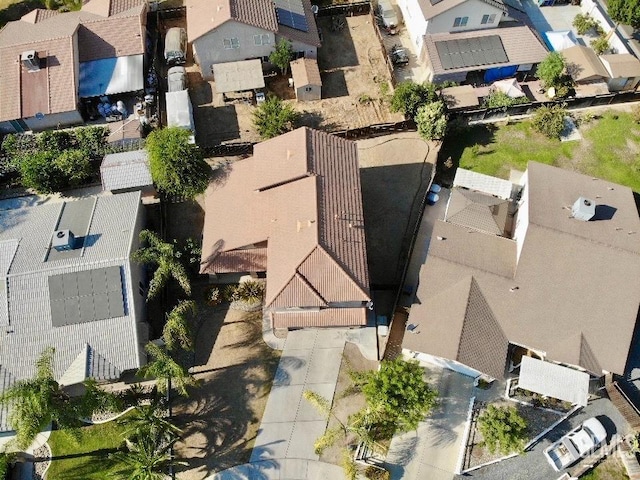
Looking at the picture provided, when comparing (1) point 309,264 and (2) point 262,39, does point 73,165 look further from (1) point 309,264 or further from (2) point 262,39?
Result: (1) point 309,264

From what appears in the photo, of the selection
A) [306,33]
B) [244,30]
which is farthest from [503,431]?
[244,30]

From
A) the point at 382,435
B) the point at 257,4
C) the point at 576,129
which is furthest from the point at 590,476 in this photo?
the point at 257,4

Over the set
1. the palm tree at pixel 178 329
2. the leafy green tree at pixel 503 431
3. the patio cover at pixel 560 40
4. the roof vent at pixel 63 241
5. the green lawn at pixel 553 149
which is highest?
the patio cover at pixel 560 40

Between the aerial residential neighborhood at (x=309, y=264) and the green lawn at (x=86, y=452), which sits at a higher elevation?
the aerial residential neighborhood at (x=309, y=264)

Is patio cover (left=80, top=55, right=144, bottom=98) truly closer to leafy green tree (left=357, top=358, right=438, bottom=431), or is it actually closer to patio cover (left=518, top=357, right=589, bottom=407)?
leafy green tree (left=357, top=358, right=438, bottom=431)

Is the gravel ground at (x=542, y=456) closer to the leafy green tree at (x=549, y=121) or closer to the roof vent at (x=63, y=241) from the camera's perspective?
the leafy green tree at (x=549, y=121)

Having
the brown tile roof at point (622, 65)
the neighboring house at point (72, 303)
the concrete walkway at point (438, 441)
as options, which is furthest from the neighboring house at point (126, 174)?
the brown tile roof at point (622, 65)

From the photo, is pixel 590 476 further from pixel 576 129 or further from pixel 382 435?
pixel 576 129
